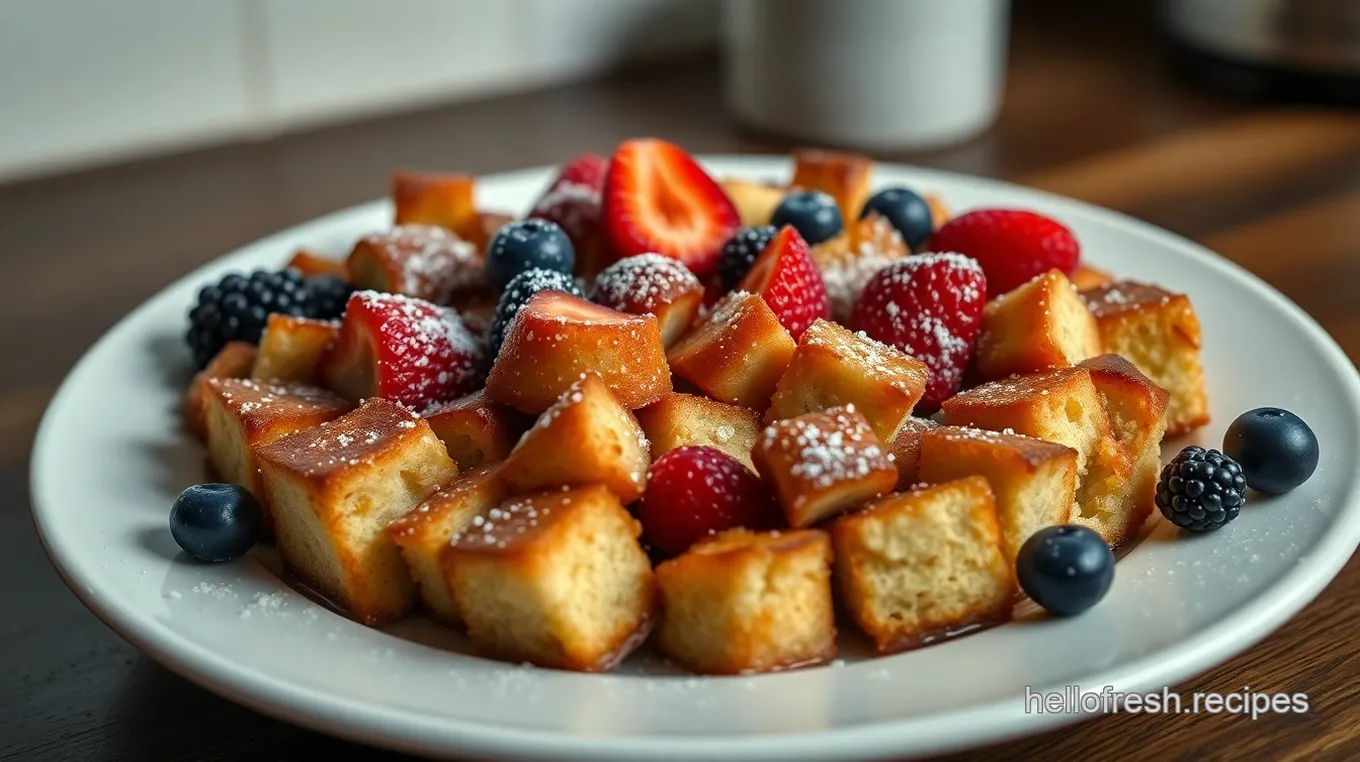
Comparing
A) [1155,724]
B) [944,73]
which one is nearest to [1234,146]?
[944,73]

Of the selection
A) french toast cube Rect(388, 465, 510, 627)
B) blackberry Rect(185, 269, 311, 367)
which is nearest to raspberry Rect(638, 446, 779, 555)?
french toast cube Rect(388, 465, 510, 627)

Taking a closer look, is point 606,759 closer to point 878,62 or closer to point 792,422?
point 792,422

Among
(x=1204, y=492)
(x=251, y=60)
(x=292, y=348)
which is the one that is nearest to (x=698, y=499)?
(x=1204, y=492)

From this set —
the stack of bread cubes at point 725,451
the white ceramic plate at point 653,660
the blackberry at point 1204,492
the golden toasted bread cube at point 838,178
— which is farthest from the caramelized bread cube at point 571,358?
the golden toasted bread cube at point 838,178

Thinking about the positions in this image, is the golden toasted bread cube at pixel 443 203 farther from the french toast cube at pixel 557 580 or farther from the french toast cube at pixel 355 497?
the french toast cube at pixel 557 580

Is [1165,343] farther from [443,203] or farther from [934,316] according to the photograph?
[443,203]

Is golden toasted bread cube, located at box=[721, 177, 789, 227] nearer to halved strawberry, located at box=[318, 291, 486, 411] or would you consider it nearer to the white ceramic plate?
halved strawberry, located at box=[318, 291, 486, 411]
